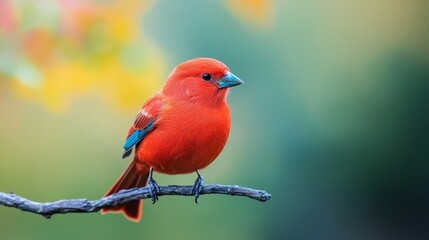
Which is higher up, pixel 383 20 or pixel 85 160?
pixel 383 20

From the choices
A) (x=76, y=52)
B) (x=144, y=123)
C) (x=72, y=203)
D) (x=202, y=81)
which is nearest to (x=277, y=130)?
(x=76, y=52)

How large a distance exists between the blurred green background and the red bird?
1.72 feet

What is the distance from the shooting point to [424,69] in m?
2.50

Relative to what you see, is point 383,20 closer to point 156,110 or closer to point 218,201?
point 218,201

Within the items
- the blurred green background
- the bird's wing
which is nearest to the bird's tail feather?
the bird's wing

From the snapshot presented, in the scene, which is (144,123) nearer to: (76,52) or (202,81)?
(202,81)

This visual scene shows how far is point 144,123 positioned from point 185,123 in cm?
14

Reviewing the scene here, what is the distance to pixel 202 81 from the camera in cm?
117

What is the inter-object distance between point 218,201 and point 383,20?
3.41 feet

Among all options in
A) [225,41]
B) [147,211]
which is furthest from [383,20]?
[147,211]

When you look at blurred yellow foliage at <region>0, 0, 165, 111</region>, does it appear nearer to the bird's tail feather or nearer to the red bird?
the bird's tail feather

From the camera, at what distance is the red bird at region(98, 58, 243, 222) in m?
1.16

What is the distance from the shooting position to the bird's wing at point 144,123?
4.29ft

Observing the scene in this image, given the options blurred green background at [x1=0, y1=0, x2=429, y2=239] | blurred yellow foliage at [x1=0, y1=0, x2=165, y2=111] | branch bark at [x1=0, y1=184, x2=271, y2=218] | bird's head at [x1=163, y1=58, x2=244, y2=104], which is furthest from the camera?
blurred green background at [x1=0, y1=0, x2=429, y2=239]
